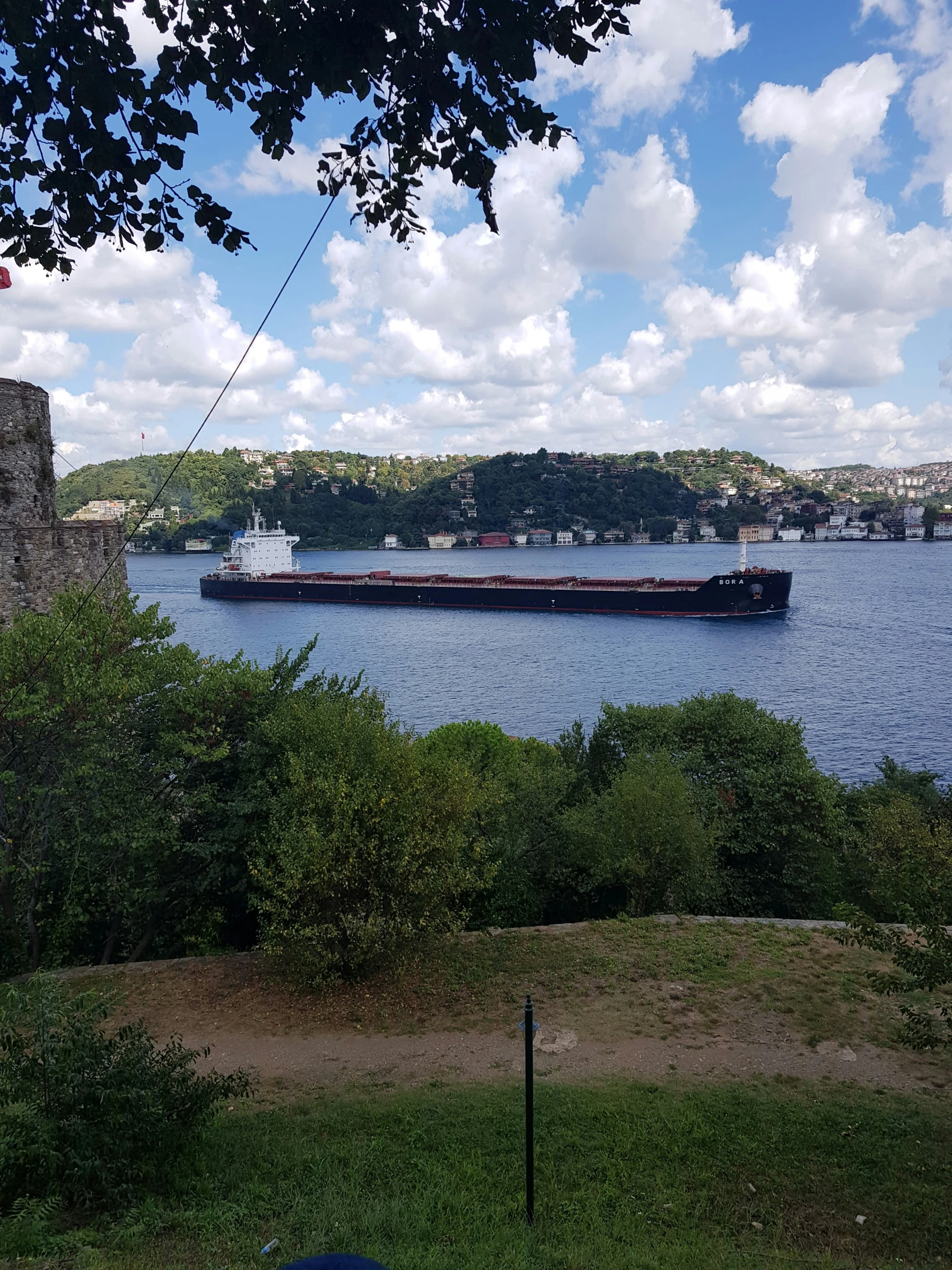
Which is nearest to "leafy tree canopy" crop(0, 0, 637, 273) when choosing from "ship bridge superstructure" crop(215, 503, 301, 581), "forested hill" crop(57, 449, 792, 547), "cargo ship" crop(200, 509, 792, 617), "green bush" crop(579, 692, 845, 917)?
"green bush" crop(579, 692, 845, 917)

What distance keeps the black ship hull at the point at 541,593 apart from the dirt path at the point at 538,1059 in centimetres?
5504

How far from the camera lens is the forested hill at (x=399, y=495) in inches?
5399

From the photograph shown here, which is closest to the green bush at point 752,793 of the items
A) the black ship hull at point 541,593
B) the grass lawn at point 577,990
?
the grass lawn at point 577,990

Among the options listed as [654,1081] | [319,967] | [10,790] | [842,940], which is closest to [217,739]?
[10,790]

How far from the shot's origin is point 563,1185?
6254 mm

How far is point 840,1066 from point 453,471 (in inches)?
7234

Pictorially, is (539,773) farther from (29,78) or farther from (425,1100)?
(29,78)

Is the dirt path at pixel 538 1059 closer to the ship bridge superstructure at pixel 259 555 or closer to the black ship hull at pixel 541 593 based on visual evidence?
the black ship hull at pixel 541 593

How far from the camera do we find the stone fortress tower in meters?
13.2

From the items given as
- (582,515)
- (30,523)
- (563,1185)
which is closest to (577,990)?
(563,1185)

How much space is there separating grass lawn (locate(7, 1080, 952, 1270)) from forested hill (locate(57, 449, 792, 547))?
126 meters

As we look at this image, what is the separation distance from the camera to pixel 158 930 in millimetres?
12820

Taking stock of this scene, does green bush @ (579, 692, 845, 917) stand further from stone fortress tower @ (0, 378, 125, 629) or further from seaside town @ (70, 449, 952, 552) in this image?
seaside town @ (70, 449, 952, 552)

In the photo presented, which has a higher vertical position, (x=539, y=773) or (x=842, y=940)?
(x=842, y=940)
